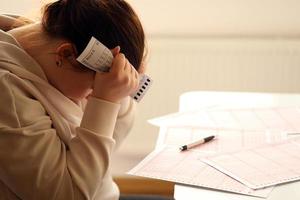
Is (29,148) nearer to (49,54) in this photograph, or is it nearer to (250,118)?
(49,54)

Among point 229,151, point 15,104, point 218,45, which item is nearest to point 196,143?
point 229,151

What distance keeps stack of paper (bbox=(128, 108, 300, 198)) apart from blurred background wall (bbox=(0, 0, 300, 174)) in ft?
2.04

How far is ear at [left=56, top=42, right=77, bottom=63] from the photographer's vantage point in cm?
82

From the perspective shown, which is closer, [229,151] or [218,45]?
[229,151]

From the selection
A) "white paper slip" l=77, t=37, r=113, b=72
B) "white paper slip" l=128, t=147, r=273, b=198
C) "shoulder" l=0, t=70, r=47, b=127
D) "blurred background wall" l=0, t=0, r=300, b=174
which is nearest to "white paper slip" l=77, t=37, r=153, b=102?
"white paper slip" l=77, t=37, r=113, b=72

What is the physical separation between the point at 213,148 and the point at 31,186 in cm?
42

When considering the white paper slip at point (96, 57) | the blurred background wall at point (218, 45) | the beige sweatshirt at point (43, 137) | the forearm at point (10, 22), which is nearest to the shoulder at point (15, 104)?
the beige sweatshirt at point (43, 137)

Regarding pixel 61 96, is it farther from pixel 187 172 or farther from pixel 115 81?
pixel 187 172

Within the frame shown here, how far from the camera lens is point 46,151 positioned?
0.77 meters

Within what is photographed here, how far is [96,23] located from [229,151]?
1.33 ft

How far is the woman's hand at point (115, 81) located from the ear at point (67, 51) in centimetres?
5

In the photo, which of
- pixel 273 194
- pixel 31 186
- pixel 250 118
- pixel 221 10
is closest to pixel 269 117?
pixel 250 118

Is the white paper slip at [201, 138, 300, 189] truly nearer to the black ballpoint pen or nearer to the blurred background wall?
the black ballpoint pen

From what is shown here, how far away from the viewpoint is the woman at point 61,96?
0.76 m
